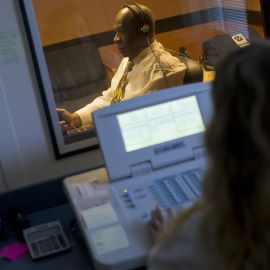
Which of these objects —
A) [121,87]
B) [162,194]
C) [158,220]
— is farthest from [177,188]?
[121,87]

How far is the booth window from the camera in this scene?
1.66m

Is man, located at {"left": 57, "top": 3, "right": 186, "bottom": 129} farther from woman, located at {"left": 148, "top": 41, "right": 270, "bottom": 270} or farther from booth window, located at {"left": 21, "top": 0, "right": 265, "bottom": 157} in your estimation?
woman, located at {"left": 148, "top": 41, "right": 270, "bottom": 270}

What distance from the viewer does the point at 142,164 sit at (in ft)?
4.77

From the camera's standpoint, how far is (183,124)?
1.49 meters

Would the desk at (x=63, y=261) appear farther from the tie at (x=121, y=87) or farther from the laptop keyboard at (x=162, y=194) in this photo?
the tie at (x=121, y=87)

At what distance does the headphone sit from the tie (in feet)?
0.39

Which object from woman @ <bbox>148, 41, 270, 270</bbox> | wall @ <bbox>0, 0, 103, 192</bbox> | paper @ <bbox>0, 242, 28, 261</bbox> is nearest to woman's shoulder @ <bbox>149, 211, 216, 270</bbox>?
woman @ <bbox>148, 41, 270, 270</bbox>

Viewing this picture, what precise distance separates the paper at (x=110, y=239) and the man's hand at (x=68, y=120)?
52cm

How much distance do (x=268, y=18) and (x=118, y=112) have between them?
30.6 inches

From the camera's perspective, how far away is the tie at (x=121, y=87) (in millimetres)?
1826

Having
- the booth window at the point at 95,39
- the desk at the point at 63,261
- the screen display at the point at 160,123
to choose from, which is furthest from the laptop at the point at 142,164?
the booth window at the point at 95,39

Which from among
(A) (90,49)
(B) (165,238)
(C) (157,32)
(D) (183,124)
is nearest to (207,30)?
(C) (157,32)

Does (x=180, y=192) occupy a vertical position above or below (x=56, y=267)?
above

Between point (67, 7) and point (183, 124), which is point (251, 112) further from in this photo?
point (67, 7)
